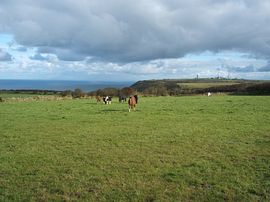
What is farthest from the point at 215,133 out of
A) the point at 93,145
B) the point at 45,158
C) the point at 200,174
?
the point at 45,158

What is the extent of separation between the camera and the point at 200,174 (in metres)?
9.05

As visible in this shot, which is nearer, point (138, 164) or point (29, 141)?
point (138, 164)

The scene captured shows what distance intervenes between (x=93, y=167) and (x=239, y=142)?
6.54 meters

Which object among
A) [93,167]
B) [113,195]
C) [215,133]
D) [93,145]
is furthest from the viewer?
[215,133]

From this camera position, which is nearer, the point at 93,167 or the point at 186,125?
the point at 93,167

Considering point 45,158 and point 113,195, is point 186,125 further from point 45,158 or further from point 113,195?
point 113,195

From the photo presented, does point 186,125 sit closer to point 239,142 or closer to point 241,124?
point 241,124

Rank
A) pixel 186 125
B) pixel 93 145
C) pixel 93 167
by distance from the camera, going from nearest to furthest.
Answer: pixel 93 167
pixel 93 145
pixel 186 125

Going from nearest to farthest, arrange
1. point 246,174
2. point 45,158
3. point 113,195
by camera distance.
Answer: point 113,195, point 246,174, point 45,158

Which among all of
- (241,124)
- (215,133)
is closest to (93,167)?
(215,133)

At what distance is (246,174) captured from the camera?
905 centimetres

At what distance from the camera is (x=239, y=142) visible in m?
13.5

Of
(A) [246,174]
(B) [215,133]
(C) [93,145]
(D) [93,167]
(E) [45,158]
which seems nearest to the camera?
(A) [246,174]

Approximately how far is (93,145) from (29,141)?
3.16m
